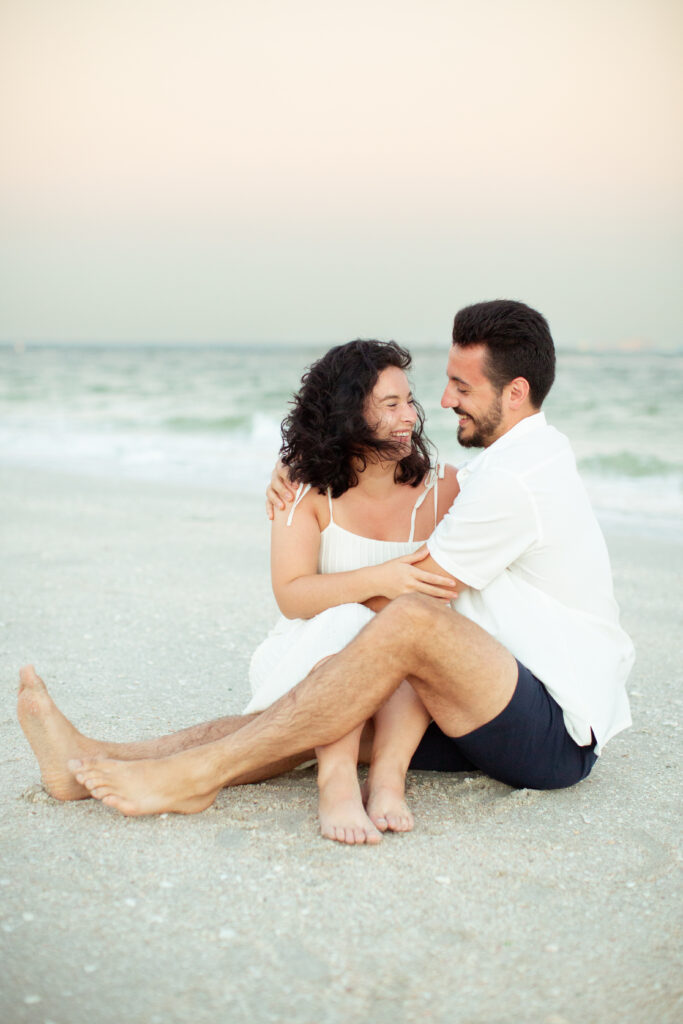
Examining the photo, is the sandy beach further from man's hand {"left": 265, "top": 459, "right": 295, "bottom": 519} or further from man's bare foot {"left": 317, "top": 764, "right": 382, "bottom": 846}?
man's hand {"left": 265, "top": 459, "right": 295, "bottom": 519}

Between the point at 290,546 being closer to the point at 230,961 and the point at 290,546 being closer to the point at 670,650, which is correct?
the point at 230,961

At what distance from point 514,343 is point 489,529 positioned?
2.46 feet

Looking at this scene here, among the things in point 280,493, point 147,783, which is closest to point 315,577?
point 280,493

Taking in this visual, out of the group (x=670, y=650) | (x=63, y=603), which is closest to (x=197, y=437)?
(x=63, y=603)

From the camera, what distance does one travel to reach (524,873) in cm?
272

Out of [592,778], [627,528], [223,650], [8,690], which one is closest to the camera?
[592,778]

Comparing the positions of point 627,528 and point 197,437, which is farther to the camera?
point 197,437

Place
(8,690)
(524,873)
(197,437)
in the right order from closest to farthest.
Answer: (524,873), (8,690), (197,437)

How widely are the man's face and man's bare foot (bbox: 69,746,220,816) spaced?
151 cm

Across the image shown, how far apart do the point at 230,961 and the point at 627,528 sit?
771 centimetres

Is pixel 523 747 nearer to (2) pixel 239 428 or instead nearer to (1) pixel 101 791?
(1) pixel 101 791

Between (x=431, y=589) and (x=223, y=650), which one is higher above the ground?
(x=431, y=589)

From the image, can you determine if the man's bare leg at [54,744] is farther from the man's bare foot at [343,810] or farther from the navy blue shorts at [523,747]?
the navy blue shorts at [523,747]

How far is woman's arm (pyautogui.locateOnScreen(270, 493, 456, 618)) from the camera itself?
3.11 meters
